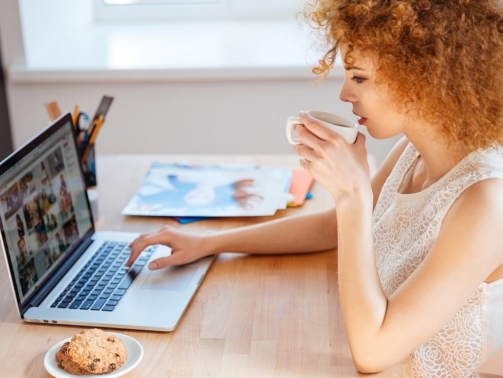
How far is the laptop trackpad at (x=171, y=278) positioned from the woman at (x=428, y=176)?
31 centimetres

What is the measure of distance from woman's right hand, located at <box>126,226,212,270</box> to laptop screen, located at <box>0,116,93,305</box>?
0.12 meters

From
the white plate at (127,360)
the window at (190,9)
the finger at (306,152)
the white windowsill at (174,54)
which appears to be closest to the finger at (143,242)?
the white plate at (127,360)

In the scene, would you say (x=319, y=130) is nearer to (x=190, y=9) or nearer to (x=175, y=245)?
(x=175, y=245)

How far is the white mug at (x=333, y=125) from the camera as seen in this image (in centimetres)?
110

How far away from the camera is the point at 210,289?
122cm

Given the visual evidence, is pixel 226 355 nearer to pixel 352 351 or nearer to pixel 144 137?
pixel 352 351

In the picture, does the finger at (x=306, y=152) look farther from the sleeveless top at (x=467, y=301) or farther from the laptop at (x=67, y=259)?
the laptop at (x=67, y=259)

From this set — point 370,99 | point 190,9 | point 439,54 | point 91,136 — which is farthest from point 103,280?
point 190,9

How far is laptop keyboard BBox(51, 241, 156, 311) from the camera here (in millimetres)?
1158

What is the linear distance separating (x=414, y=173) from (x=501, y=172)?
10.5 inches

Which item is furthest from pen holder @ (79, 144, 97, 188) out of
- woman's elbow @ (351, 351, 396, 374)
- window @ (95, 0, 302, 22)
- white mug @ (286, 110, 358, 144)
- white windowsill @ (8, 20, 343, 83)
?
window @ (95, 0, 302, 22)

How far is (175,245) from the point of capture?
1.32m

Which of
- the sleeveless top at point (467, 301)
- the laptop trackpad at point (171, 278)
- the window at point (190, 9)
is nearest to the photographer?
the sleeveless top at point (467, 301)

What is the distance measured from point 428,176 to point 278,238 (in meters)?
0.31
